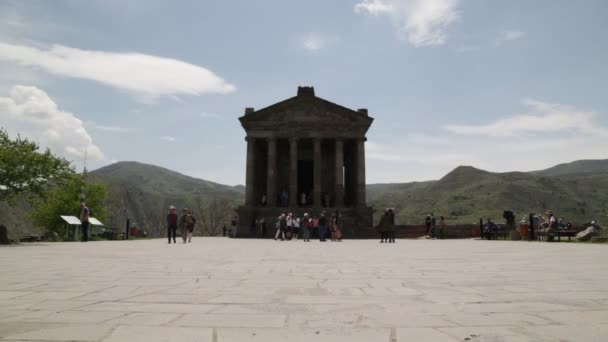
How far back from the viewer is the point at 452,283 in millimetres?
6648

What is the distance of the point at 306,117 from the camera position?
1460 inches

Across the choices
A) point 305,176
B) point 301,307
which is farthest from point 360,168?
point 301,307

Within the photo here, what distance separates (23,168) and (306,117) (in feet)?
72.1

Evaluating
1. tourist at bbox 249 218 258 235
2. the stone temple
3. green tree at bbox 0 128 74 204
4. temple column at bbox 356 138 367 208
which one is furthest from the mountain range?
green tree at bbox 0 128 74 204

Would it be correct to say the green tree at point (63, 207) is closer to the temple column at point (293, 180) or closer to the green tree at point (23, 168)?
the temple column at point (293, 180)

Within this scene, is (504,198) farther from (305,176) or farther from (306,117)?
(306,117)

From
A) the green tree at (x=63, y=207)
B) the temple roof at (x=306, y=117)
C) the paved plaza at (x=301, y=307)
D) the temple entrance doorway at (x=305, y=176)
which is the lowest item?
the paved plaza at (x=301, y=307)

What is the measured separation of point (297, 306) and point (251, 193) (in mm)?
32558

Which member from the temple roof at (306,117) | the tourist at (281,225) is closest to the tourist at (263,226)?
the tourist at (281,225)

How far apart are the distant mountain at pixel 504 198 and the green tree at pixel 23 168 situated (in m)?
75.3

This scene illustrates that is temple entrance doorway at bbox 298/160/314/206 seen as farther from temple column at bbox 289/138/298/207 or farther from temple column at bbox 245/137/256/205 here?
temple column at bbox 245/137/256/205

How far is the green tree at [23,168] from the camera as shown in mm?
19562

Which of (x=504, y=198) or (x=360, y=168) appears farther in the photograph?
(x=504, y=198)

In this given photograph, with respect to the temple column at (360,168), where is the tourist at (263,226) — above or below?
below
